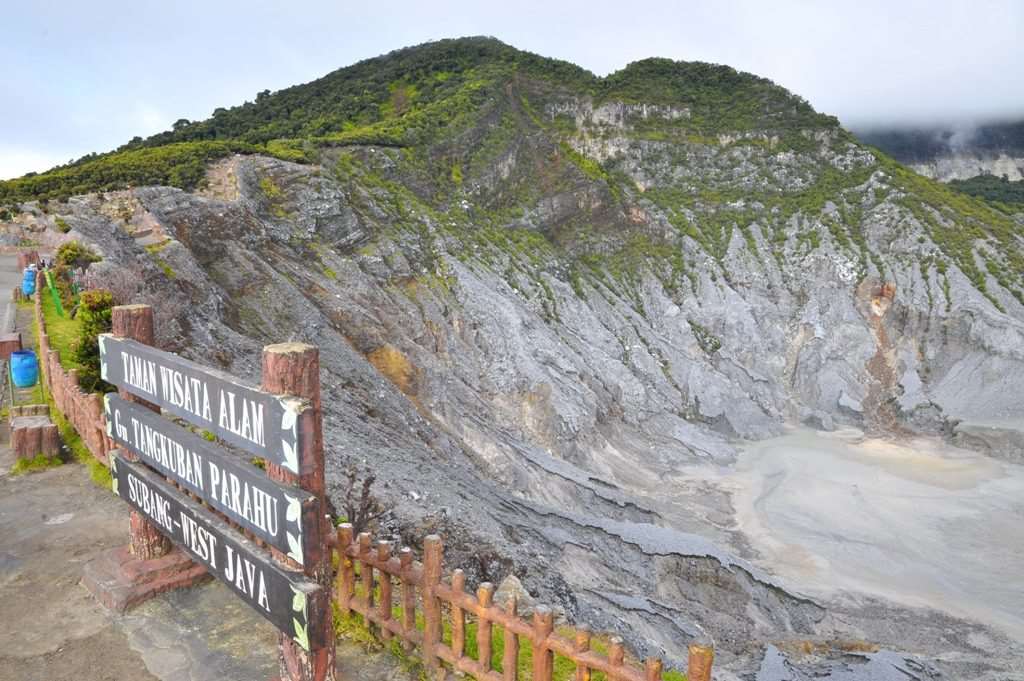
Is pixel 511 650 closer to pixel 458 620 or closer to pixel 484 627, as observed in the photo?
pixel 484 627

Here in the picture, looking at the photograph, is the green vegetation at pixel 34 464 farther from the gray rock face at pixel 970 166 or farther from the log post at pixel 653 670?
the gray rock face at pixel 970 166

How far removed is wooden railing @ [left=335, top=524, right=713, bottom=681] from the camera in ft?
15.7

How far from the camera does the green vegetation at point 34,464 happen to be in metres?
10.2

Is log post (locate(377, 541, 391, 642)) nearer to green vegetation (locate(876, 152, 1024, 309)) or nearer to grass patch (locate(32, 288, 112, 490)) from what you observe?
grass patch (locate(32, 288, 112, 490))

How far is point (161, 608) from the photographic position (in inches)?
262

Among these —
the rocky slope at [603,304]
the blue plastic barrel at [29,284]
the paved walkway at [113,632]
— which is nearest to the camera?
the paved walkway at [113,632]

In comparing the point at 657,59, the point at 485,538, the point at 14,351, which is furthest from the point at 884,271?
the point at 14,351

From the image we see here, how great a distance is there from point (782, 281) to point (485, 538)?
38.6m

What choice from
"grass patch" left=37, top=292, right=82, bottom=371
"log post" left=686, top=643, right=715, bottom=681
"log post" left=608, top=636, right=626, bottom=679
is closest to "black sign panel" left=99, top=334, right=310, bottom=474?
"log post" left=608, top=636, right=626, bottom=679

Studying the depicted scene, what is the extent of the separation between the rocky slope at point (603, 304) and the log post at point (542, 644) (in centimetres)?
915

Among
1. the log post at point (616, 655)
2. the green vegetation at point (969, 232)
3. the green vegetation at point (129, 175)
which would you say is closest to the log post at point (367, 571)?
the log post at point (616, 655)

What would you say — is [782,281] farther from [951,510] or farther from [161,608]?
[161,608]

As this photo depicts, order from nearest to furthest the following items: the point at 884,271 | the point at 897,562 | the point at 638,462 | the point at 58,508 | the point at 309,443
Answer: the point at 309,443, the point at 58,508, the point at 897,562, the point at 638,462, the point at 884,271

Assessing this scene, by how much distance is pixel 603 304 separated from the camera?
41562mm
